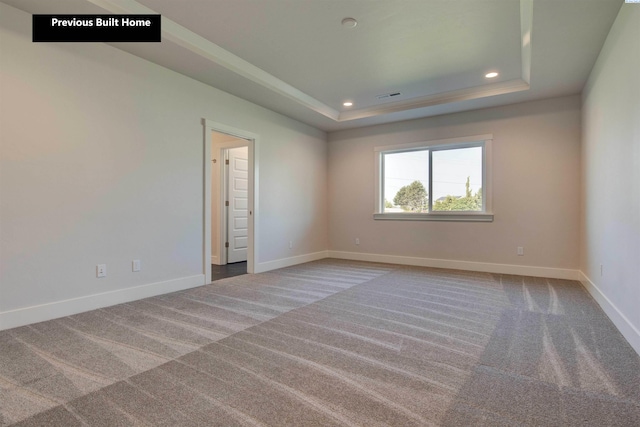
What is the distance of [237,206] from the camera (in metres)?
5.93

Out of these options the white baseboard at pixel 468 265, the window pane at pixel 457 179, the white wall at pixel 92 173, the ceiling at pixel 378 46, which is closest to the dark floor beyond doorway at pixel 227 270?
the white wall at pixel 92 173

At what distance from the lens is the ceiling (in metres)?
2.61

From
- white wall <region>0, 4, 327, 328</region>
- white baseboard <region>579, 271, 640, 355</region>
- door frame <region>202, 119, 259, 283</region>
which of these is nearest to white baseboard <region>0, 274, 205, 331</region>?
white wall <region>0, 4, 327, 328</region>

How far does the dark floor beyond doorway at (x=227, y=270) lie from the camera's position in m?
4.61

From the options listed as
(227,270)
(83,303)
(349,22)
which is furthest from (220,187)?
(349,22)

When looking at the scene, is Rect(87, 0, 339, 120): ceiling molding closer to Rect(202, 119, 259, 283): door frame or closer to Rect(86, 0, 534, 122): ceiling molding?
Rect(86, 0, 534, 122): ceiling molding

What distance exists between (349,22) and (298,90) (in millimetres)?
1796

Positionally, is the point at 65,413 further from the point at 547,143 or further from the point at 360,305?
the point at 547,143

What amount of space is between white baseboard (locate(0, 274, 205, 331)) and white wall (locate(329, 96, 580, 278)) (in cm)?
354

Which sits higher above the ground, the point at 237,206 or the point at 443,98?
the point at 443,98

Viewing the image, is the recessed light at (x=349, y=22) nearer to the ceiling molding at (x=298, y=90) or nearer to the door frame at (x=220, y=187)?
the ceiling molding at (x=298, y=90)

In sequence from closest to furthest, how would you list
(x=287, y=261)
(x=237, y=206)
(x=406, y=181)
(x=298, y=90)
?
(x=298, y=90) < (x=287, y=261) < (x=406, y=181) < (x=237, y=206)

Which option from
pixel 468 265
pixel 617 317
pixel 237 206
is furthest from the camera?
pixel 237 206

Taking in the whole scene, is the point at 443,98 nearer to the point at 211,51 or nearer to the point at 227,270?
the point at 211,51
